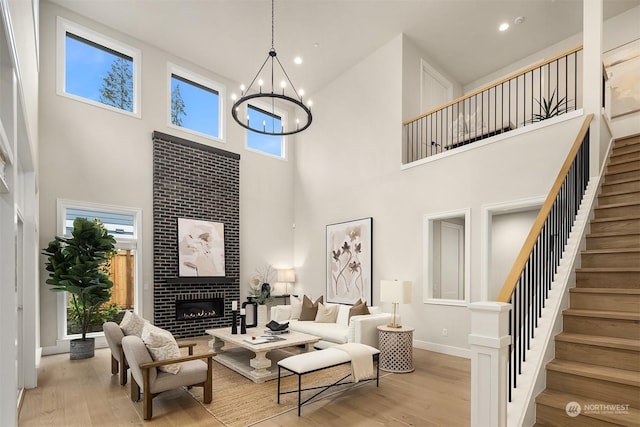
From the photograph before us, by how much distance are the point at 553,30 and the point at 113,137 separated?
8.44 metres

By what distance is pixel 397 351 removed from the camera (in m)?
4.75

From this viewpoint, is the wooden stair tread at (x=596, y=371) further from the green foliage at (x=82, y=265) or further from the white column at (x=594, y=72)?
the green foliage at (x=82, y=265)

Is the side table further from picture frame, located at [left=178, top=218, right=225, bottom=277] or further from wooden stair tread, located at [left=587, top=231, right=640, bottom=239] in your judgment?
picture frame, located at [left=178, top=218, right=225, bottom=277]

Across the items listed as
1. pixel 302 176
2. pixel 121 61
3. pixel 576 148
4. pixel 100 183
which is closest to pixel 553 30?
pixel 576 148

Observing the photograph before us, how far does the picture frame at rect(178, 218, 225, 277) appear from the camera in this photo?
7.23m

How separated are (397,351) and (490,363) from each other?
2736mm

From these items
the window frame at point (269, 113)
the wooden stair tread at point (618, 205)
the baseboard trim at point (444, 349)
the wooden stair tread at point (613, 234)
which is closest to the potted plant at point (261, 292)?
the window frame at point (269, 113)

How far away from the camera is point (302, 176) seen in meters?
9.16

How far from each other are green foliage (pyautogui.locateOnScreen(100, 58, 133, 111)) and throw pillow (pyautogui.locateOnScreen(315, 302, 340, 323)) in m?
5.31

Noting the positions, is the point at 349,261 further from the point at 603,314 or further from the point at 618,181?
the point at 603,314

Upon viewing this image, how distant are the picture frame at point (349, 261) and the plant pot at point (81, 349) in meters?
4.45

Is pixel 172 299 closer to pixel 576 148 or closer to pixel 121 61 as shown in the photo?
pixel 121 61

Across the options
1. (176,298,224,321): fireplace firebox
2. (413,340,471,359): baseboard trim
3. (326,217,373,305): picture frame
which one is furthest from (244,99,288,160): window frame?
(413,340,471,359): baseboard trim

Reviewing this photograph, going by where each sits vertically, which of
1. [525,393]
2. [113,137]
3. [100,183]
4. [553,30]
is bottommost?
[525,393]
